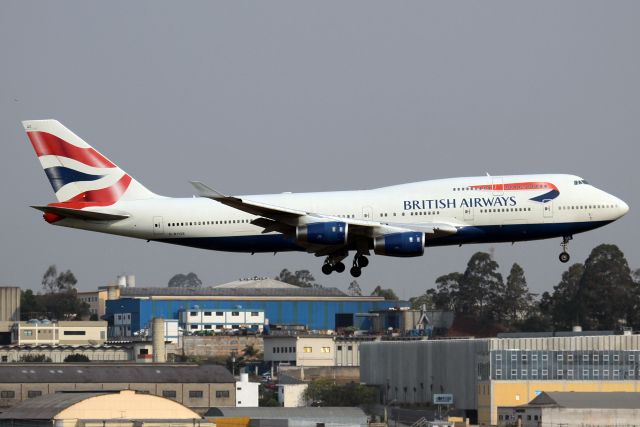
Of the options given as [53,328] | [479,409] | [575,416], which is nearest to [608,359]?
[479,409]

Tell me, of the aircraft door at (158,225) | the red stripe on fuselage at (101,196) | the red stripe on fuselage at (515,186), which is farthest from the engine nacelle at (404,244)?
the red stripe on fuselage at (101,196)

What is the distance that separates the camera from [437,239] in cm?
7619

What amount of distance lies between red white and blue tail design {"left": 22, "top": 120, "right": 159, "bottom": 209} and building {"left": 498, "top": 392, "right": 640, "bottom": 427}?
95.7 feet

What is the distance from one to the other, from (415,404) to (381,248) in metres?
45.0

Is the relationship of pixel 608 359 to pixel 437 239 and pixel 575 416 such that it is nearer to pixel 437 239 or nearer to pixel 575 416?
pixel 575 416

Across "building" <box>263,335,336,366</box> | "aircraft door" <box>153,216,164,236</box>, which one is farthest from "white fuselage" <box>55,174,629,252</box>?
"building" <box>263,335,336,366</box>

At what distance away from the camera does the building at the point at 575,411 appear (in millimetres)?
91750

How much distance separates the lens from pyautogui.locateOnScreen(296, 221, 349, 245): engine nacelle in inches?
2960

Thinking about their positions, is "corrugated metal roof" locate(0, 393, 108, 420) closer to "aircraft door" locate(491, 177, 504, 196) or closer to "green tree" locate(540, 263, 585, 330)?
"aircraft door" locate(491, 177, 504, 196)

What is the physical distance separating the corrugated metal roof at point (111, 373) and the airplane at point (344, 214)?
37.0 meters

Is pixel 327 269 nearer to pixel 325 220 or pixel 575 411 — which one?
pixel 325 220

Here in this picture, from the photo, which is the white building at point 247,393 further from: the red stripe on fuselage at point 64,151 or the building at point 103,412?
the red stripe on fuselage at point 64,151

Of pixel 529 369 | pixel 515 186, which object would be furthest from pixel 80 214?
pixel 529 369

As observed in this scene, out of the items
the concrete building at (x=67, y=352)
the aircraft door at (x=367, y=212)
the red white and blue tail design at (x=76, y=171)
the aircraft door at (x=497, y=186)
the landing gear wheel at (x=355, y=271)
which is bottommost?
the concrete building at (x=67, y=352)
